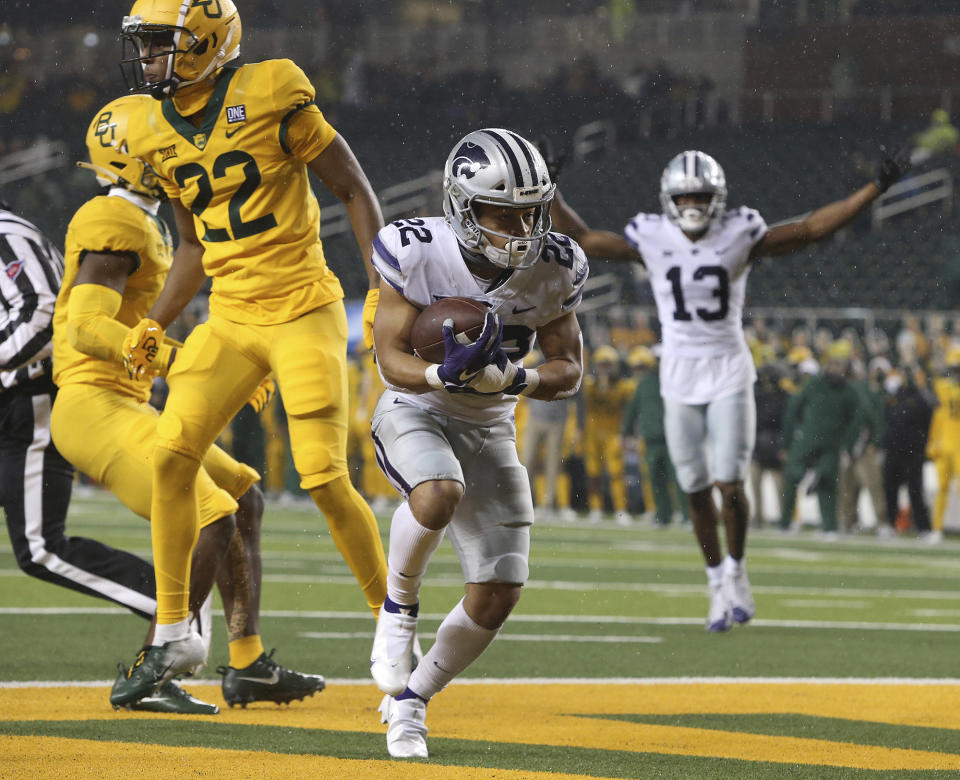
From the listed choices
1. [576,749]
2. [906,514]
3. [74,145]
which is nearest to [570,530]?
[906,514]

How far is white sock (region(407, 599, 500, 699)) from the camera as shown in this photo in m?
3.95

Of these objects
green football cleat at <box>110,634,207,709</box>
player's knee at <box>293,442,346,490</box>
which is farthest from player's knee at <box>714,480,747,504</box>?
green football cleat at <box>110,634,207,709</box>

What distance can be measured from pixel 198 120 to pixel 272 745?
1.74 m

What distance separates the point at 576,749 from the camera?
158 inches

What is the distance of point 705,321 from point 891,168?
114 centimetres

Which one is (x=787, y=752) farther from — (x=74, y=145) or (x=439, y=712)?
(x=74, y=145)

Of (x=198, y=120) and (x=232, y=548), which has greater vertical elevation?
(x=198, y=120)

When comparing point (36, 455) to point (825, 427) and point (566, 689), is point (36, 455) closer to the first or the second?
point (566, 689)

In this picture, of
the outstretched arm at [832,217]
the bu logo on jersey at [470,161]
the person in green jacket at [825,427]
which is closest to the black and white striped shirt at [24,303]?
the bu logo on jersey at [470,161]

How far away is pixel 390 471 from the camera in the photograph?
402 centimetres

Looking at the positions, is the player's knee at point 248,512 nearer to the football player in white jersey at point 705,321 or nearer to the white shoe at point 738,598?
the football player in white jersey at point 705,321

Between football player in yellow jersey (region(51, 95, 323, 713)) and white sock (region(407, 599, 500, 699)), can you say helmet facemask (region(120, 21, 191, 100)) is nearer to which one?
football player in yellow jersey (region(51, 95, 323, 713))

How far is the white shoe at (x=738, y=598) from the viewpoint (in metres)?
7.07

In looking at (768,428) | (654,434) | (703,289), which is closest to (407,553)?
(703,289)
